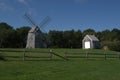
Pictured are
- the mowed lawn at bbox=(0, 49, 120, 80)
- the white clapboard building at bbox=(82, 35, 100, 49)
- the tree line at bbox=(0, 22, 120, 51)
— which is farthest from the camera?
the tree line at bbox=(0, 22, 120, 51)

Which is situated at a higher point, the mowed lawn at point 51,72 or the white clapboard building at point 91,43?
the white clapboard building at point 91,43

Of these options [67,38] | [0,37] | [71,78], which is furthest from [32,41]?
[71,78]

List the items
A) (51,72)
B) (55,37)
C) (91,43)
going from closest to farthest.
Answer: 1. (51,72)
2. (91,43)
3. (55,37)

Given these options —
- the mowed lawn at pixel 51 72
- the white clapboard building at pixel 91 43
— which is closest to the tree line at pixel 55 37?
the white clapboard building at pixel 91 43

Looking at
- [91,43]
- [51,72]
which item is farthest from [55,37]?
[51,72]

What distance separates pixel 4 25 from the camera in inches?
4621

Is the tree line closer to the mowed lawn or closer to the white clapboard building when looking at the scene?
the white clapboard building

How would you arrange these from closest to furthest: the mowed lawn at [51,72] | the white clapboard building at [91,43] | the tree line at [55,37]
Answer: the mowed lawn at [51,72], the white clapboard building at [91,43], the tree line at [55,37]

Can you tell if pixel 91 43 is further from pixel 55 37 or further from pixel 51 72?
pixel 51 72

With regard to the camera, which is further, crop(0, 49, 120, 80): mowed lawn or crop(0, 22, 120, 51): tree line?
crop(0, 22, 120, 51): tree line

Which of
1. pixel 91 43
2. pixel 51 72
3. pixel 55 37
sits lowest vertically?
pixel 51 72

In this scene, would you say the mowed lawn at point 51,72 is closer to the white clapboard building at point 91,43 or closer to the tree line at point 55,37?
the tree line at point 55,37

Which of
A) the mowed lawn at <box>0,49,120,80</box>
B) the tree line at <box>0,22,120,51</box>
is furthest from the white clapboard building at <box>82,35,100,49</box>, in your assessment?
the mowed lawn at <box>0,49,120,80</box>

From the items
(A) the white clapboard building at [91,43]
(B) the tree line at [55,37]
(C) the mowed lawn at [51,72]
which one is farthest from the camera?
(B) the tree line at [55,37]
